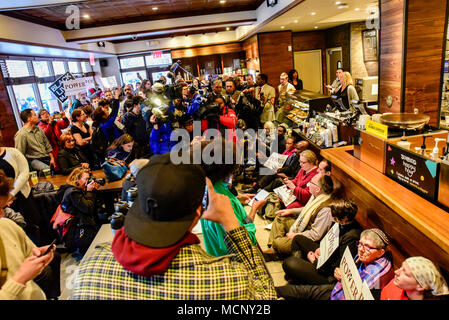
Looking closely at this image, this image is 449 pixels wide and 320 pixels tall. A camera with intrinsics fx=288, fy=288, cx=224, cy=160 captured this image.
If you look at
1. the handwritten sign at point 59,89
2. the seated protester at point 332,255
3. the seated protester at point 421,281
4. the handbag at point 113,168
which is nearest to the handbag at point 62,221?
the handbag at point 113,168

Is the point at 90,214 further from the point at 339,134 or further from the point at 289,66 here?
the point at 289,66

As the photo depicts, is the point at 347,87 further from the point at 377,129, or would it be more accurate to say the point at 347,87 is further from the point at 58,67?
the point at 58,67

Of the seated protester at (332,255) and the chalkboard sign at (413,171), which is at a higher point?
the chalkboard sign at (413,171)

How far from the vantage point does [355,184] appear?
238 cm

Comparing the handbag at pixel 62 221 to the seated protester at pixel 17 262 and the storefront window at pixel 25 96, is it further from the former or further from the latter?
the storefront window at pixel 25 96

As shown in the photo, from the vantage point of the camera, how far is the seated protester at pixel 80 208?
2.91 m

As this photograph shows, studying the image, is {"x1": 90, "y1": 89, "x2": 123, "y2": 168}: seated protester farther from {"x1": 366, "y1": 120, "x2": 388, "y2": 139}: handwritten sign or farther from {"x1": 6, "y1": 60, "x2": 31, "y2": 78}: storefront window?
{"x1": 366, "y1": 120, "x2": 388, "y2": 139}: handwritten sign

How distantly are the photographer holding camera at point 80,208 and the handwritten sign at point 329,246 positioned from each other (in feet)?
7.38

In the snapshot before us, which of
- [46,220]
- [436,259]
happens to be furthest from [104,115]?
[436,259]

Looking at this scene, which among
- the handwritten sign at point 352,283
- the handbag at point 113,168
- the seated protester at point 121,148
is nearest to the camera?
the handwritten sign at point 352,283

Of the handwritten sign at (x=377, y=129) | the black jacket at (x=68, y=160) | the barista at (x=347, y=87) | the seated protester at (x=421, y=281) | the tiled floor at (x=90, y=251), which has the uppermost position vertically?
the barista at (x=347, y=87)

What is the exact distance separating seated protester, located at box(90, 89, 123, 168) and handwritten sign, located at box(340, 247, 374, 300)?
3.76 m

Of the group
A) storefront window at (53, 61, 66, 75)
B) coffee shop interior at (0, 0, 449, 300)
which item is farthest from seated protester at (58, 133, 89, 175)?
storefront window at (53, 61, 66, 75)

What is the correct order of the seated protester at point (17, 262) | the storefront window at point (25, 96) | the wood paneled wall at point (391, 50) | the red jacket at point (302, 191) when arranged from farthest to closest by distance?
the storefront window at point (25, 96) < the red jacket at point (302, 191) < the wood paneled wall at point (391, 50) < the seated protester at point (17, 262)
